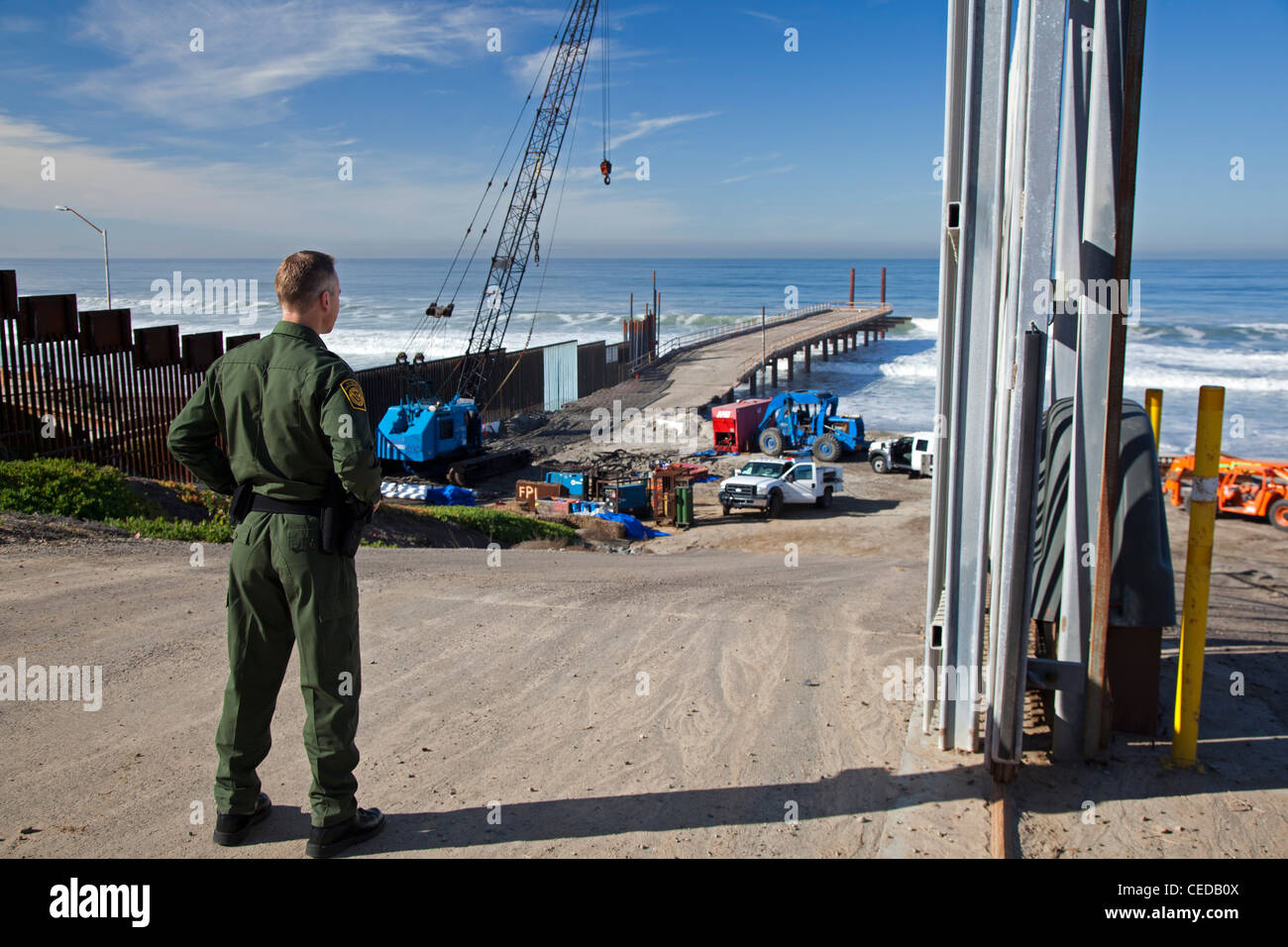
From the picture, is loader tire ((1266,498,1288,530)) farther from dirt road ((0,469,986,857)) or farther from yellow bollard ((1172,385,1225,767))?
yellow bollard ((1172,385,1225,767))

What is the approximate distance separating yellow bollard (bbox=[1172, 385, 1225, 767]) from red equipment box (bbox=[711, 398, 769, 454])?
96.6ft

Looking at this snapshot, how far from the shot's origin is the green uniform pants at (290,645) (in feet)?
11.3

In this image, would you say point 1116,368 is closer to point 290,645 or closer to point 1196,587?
point 1196,587

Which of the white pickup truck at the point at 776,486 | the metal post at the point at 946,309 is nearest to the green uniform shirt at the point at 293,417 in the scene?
the metal post at the point at 946,309

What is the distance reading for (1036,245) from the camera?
4.50 m

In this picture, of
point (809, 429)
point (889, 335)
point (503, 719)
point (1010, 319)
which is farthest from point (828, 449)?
point (889, 335)

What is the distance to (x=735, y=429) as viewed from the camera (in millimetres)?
33906

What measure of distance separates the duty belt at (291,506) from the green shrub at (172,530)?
7718mm

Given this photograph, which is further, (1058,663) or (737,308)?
(737,308)

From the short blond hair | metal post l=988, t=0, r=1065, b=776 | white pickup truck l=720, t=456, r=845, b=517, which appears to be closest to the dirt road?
metal post l=988, t=0, r=1065, b=776

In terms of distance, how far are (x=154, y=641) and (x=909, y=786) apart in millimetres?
Result: 4998
